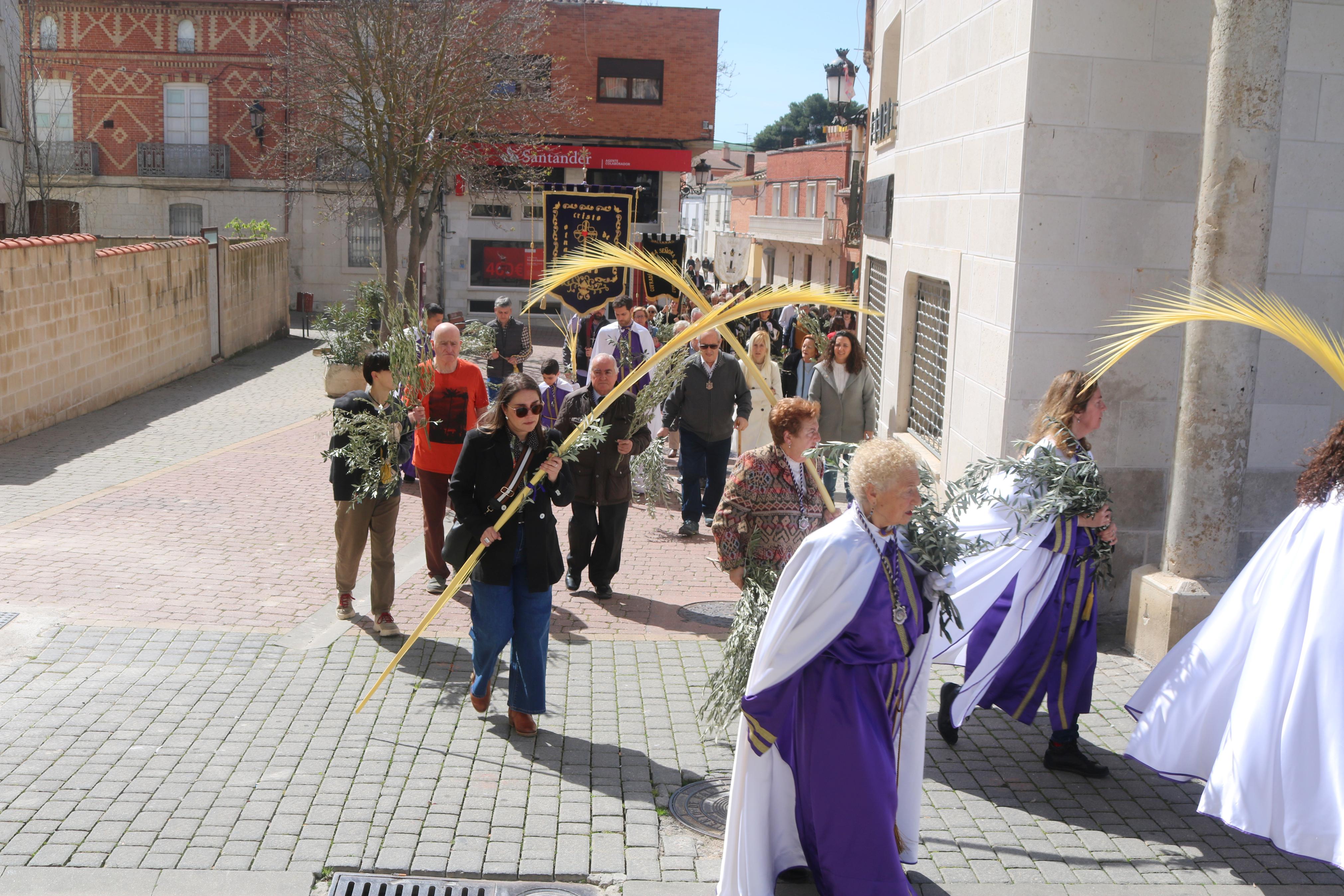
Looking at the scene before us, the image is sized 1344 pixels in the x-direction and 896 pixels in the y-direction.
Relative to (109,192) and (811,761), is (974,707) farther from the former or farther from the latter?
(109,192)

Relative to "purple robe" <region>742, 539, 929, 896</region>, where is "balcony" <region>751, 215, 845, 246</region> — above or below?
above

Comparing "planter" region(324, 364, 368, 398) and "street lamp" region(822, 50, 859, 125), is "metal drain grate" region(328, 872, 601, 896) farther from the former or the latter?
"street lamp" region(822, 50, 859, 125)

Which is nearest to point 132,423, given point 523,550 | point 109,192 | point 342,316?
point 342,316

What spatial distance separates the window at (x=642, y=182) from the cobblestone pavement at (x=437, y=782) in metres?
30.8

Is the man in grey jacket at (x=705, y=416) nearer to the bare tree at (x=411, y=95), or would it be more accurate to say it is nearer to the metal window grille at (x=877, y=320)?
the metal window grille at (x=877, y=320)

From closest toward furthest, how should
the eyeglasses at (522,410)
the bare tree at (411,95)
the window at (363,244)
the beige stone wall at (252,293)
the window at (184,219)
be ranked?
the eyeglasses at (522,410) → the beige stone wall at (252,293) → the bare tree at (411,95) → the window at (363,244) → the window at (184,219)

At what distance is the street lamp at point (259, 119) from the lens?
34688 mm

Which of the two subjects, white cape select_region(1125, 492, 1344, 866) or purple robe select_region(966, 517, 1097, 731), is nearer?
white cape select_region(1125, 492, 1344, 866)

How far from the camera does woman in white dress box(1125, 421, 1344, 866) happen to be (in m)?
4.36

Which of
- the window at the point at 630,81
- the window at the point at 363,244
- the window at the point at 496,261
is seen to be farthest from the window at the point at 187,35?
the window at the point at 630,81

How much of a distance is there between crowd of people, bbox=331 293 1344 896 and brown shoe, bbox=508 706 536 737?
1 centimetres

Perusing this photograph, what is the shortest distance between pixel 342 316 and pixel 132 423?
481 centimetres

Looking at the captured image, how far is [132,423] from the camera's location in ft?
52.0

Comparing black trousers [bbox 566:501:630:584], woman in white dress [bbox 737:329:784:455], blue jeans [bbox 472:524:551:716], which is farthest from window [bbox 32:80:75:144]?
blue jeans [bbox 472:524:551:716]
